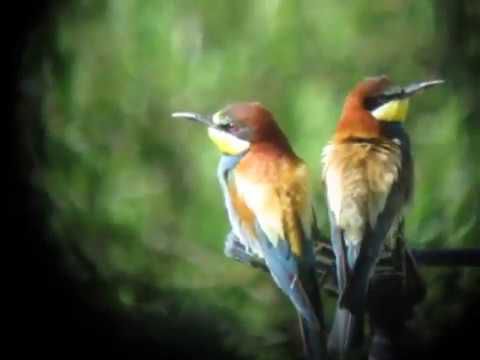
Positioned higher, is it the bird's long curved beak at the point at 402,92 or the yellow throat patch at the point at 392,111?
the bird's long curved beak at the point at 402,92

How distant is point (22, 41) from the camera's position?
138cm

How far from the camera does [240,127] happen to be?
127 centimetres

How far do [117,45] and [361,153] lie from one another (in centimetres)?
26

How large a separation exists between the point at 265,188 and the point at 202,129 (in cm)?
8

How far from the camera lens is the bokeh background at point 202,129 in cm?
125

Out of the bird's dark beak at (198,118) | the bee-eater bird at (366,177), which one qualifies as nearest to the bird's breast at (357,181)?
the bee-eater bird at (366,177)

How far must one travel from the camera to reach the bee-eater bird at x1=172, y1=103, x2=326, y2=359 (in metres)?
1.26

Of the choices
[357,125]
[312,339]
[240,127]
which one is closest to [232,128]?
[240,127]

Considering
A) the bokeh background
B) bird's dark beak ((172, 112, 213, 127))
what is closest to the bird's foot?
the bokeh background

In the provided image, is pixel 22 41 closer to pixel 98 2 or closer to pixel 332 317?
pixel 98 2

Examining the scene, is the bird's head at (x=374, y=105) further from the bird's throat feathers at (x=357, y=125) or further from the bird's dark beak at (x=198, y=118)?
the bird's dark beak at (x=198, y=118)

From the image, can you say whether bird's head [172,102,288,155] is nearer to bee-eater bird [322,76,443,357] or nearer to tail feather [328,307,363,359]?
bee-eater bird [322,76,443,357]

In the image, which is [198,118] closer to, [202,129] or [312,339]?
[202,129]

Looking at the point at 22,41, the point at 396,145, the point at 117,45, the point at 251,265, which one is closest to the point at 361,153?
the point at 396,145
